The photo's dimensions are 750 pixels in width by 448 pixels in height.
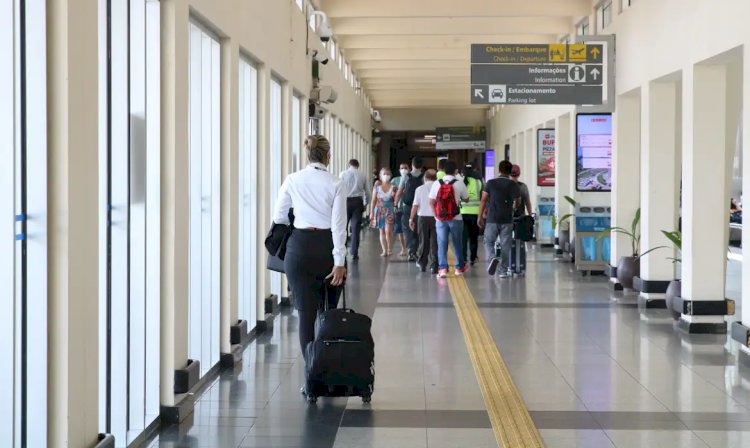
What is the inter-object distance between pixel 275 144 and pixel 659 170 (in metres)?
4.00

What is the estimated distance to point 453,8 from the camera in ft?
52.4

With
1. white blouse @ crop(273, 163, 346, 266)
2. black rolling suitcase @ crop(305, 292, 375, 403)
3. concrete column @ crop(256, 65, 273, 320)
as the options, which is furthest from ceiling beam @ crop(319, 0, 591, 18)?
black rolling suitcase @ crop(305, 292, 375, 403)

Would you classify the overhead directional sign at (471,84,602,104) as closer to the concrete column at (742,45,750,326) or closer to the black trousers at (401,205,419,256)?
the black trousers at (401,205,419,256)

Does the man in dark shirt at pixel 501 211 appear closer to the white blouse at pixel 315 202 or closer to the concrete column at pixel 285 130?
the concrete column at pixel 285 130

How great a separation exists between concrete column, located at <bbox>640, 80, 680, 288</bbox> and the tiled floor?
59 centimetres

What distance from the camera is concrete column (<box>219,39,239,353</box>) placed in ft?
25.1

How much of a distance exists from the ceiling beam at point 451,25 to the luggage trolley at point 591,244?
14.7ft

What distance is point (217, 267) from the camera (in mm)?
7637

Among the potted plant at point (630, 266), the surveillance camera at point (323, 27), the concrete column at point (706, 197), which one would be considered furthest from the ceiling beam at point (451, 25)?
the concrete column at point (706, 197)

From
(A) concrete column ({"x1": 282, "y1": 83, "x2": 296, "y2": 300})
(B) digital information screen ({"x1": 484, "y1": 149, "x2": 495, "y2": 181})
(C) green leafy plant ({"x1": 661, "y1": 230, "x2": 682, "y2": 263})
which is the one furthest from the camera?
(B) digital information screen ({"x1": 484, "y1": 149, "x2": 495, "y2": 181})

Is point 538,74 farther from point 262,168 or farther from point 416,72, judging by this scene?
point 416,72

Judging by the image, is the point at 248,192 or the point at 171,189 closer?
the point at 171,189

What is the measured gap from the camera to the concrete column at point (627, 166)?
1290cm

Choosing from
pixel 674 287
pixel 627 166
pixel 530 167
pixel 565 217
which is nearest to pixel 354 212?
pixel 565 217
